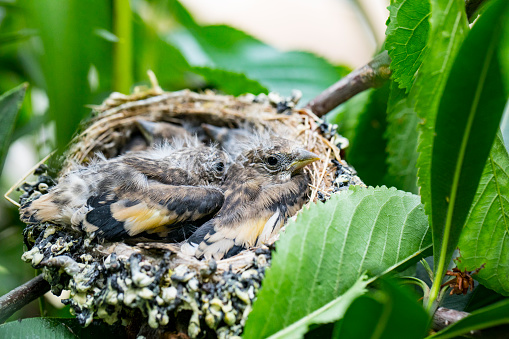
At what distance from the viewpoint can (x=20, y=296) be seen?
103 centimetres

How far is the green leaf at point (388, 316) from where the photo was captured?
481mm

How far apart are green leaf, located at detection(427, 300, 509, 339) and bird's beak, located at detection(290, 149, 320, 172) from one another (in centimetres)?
82

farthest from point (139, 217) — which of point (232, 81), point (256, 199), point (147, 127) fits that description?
point (232, 81)

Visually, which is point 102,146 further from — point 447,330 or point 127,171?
point 447,330

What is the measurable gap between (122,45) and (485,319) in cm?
153

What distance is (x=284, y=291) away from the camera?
768 mm

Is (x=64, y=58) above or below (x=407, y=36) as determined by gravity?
below

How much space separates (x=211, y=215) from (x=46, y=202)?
1.54 ft

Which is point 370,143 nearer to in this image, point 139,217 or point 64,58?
point 139,217

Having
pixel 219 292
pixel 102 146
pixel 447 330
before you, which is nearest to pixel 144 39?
pixel 102 146

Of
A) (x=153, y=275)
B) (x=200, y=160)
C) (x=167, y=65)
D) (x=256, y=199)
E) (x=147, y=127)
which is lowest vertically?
(x=153, y=275)

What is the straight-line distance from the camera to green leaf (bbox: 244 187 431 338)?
759mm

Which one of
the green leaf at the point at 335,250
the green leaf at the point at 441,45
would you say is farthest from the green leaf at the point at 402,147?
the green leaf at the point at 441,45

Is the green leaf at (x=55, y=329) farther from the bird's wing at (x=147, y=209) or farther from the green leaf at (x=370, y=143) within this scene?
the green leaf at (x=370, y=143)
